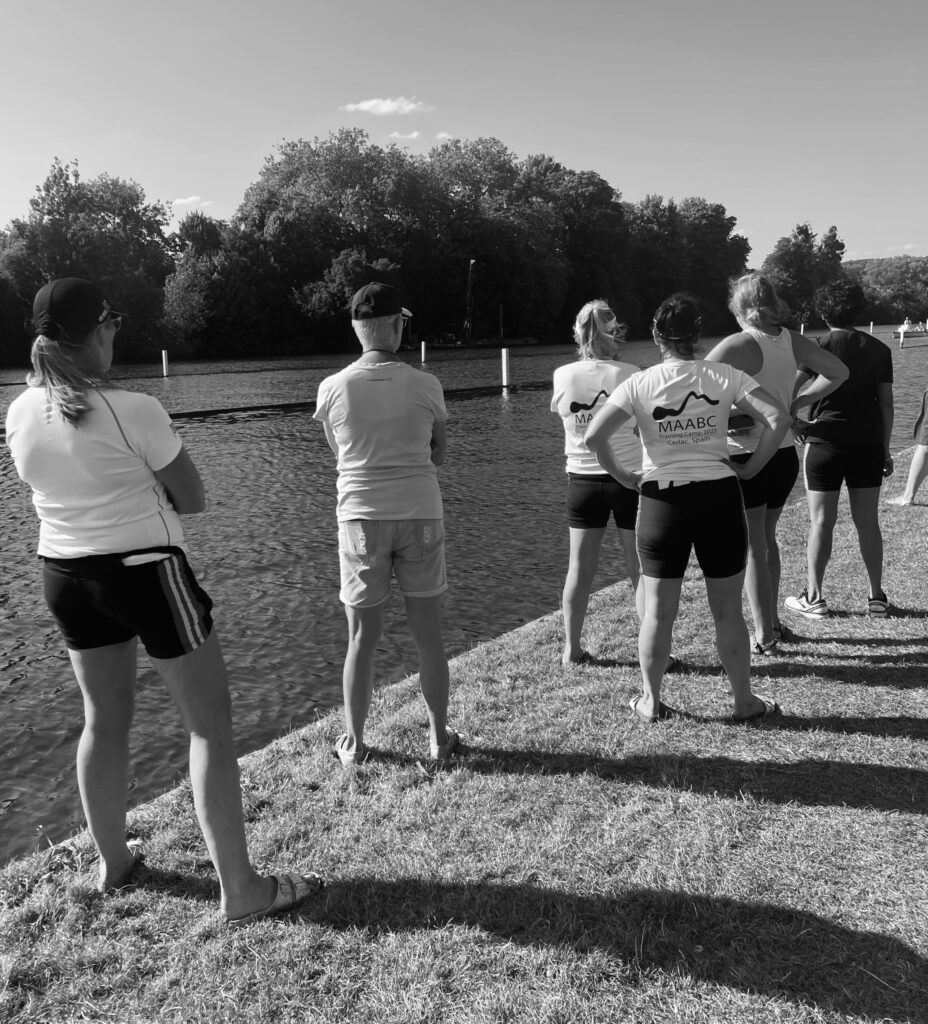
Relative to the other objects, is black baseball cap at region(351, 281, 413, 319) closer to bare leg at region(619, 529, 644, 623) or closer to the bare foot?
bare leg at region(619, 529, 644, 623)

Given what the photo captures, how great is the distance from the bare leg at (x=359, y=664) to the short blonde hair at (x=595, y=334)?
2078mm

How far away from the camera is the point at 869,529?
5.86m

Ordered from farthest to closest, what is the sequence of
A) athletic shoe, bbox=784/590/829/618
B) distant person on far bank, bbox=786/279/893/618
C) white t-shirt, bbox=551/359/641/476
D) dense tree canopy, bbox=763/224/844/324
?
dense tree canopy, bbox=763/224/844/324 < athletic shoe, bbox=784/590/829/618 < distant person on far bank, bbox=786/279/893/618 < white t-shirt, bbox=551/359/641/476

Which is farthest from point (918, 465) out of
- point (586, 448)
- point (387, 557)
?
point (387, 557)

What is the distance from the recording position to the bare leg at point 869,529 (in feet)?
19.0

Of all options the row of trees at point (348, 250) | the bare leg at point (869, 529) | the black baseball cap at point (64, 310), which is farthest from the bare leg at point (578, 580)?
the row of trees at point (348, 250)

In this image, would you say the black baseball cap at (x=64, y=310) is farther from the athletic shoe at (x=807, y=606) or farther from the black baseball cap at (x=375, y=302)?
the athletic shoe at (x=807, y=606)

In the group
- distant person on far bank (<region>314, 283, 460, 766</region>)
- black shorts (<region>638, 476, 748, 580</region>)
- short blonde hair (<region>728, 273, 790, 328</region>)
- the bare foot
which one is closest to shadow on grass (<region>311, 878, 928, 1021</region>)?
the bare foot

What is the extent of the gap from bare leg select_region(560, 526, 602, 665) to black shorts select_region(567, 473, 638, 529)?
68 mm

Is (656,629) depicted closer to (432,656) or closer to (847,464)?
(432,656)

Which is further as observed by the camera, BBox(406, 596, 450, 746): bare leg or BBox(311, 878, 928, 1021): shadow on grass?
BBox(406, 596, 450, 746): bare leg

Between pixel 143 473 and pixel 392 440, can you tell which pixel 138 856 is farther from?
pixel 392 440

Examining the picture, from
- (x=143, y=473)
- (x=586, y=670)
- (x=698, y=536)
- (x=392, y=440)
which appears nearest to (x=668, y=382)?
(x=698, y=536)

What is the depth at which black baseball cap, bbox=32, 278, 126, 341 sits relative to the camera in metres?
2.61
